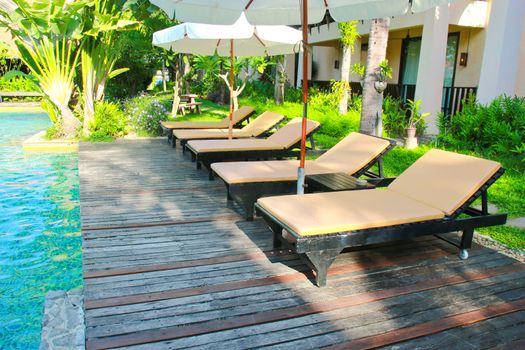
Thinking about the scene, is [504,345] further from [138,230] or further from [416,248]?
[138,230]

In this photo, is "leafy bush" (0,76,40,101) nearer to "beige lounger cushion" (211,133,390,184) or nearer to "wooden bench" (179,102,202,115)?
"wooden bench" (179,102,202,115)

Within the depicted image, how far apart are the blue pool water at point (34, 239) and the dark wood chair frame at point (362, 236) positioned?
7.45ft

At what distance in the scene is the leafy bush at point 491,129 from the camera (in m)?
8.34

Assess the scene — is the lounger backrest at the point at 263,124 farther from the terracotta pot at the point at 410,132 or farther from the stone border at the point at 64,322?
the stone border at the point at 64,322

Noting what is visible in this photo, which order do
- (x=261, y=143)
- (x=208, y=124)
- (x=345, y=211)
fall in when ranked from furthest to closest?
1. (x=208, y=124)
2. (x=261, y=143)
3. (x=345, y=211)

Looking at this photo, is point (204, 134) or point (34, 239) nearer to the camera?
point (34, 239)

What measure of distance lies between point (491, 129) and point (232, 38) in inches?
218

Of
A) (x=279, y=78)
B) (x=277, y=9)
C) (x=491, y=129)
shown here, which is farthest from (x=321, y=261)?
(x=279, y=78)

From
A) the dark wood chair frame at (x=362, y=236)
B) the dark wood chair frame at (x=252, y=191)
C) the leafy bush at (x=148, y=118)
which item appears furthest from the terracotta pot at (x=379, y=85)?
the leafy bush at (x=148, y=118)

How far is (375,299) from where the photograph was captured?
3.59 m

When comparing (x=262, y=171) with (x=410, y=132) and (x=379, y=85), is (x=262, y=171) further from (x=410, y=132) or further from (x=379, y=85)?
(x=410, y=132)

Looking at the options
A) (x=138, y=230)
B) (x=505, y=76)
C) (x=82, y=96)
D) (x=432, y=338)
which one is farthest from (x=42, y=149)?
(x=505, y=76)

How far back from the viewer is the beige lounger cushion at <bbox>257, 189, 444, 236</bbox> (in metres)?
3.75

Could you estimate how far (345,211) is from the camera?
411cm
